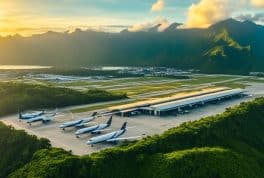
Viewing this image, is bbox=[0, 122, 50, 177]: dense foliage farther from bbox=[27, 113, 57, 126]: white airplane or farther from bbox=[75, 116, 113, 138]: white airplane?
bbox=[27, 113, 57, 126]: white airplane

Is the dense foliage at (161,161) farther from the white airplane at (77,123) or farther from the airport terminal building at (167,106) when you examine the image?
the airport terminal building at (167,106)

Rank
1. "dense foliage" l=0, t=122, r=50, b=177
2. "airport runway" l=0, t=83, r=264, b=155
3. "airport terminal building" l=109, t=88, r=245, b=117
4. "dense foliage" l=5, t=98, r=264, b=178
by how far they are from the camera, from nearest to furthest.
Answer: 1. "dense foliage" l=5, t=98, r=264, b=178
2. "dense foliage" l=0, t=122, r=50, b=177
3. "airport runway" l=0, t=83, r=264, b=155
4. "airport terminal building" l=109, t=88, r=245, b=117

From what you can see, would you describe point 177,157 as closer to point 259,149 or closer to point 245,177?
point 245,177

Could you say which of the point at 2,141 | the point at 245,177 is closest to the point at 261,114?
the point at 245,177

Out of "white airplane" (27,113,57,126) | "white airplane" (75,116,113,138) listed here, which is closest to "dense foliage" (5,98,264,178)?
"white airplane" (75,116,113,138)

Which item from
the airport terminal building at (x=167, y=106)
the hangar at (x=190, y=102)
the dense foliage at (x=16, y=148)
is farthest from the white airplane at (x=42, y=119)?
the hangar at (x=190, y=102)
